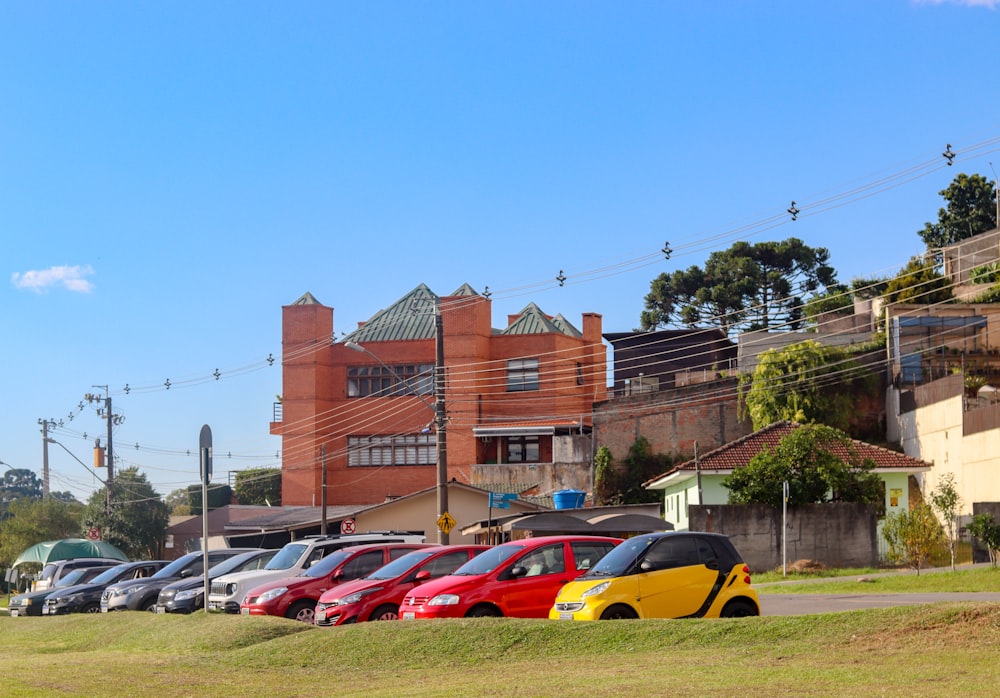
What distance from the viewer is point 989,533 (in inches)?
1213

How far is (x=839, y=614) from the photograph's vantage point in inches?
545

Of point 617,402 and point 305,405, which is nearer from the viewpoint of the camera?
point 617,402

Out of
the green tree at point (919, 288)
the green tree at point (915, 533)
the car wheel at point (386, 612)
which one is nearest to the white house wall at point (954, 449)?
the green tree at point (915, 533)

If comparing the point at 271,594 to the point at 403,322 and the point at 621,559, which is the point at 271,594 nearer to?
the point at 621,559

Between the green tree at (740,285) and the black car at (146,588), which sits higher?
the green tree at (740,285)

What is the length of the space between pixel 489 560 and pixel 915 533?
16638mm

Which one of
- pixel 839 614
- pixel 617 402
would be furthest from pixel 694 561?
pixel 617 402

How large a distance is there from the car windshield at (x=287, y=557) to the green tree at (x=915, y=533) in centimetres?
1553

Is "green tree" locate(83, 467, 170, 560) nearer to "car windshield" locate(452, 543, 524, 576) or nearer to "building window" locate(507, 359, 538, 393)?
"building window" locate(507, 359, 538, 393)

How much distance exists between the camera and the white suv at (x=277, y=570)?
23.9 meters

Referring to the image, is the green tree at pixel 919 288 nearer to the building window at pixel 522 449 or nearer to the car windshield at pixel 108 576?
the building window at pixel 522 449

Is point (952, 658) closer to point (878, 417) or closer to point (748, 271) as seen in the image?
point (878, 417)

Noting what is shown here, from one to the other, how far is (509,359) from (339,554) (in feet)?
194

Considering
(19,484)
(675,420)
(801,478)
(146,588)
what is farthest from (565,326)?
(19,484)
